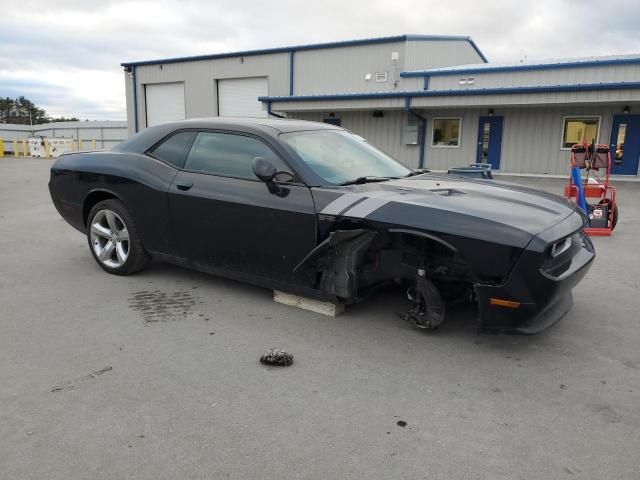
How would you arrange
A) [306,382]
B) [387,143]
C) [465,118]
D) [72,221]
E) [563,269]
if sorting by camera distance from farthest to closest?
[387,143] → [465,118] → [72,221] → [563,269] → [306,382]

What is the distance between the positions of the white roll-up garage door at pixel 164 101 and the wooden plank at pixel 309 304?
26.5 metres

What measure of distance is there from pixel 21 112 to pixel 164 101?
79.2 m

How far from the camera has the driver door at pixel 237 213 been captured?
379 cm

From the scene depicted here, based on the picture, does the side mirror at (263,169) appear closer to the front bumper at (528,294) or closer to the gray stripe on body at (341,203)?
the gray stripe on body at (341,203)

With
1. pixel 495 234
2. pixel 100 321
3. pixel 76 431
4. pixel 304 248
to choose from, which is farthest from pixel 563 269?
pixel 100 321

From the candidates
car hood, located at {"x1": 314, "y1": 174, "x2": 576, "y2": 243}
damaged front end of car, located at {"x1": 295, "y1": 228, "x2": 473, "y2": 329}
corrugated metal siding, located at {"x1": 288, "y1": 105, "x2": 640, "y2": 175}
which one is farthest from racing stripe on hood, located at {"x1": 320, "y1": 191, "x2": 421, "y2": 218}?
corrugated metal siding, located at {"x1": 288, "y1": 105, "x2": 640, "y2": 175}

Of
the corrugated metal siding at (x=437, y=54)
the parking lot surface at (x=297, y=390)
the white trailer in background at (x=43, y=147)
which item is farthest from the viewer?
the white trailer in background at (x=43, y=147)

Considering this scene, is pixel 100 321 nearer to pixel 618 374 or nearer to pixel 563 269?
pixel 563 269

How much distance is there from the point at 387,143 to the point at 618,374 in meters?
18.3

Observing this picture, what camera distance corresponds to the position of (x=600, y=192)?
7773 mm

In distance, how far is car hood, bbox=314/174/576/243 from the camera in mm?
3152

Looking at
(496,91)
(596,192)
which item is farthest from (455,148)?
(596,192)

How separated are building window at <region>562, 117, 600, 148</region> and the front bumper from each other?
52.9 feet

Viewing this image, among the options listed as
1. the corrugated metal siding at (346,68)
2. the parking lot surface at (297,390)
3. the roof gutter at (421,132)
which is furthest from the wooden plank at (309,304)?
the corrugated metal siding at (346,68)
